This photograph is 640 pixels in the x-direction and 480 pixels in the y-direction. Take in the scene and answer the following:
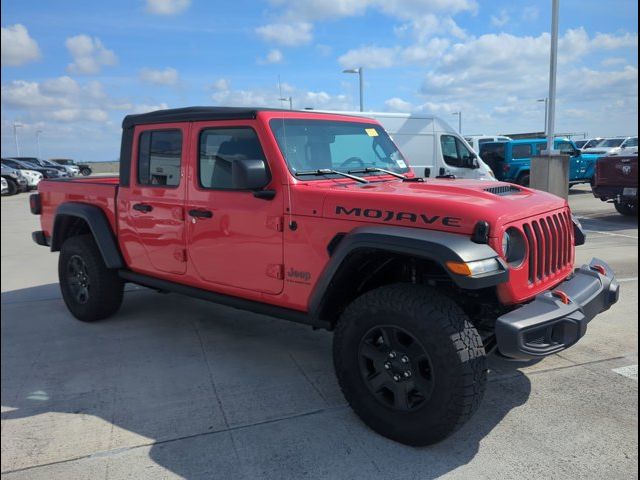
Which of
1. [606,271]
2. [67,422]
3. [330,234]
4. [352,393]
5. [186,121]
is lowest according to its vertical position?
[67,422]

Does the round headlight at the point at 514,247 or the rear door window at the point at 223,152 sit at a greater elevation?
the rear door window at the point at 223,152

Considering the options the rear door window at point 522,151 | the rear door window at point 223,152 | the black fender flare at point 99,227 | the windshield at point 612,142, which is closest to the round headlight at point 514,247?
the rear door window at point 223,152

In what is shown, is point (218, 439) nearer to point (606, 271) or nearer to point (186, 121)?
point (186, 121)

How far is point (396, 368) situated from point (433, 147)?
9.99m

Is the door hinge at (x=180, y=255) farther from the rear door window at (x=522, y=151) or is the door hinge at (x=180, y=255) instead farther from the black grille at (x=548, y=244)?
the rear door window at (x=522, y=151)

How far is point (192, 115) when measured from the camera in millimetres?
3998

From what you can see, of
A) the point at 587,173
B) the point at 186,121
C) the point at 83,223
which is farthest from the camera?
the point at 587,173

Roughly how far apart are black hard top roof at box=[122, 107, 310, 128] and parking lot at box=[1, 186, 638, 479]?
185 cm

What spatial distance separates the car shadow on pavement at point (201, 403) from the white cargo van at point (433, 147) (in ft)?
25.9

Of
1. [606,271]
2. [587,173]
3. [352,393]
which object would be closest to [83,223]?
[352,393]

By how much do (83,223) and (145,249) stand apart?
1.19 metres

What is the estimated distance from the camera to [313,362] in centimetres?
407

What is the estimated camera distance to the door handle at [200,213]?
3.80 meters

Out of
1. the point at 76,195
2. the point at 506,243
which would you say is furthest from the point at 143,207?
the point at 506,243
